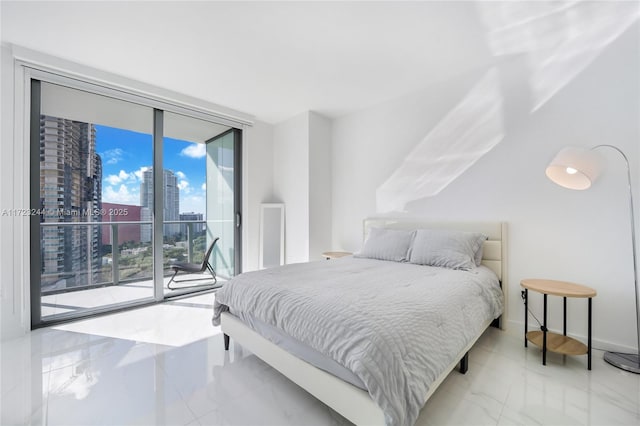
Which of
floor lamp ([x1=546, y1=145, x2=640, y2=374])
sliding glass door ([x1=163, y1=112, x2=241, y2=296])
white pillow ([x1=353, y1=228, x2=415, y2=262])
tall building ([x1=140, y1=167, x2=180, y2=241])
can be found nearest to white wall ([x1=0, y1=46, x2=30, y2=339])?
tall building ([x1=140, y1=167, x2=180, y2=241])

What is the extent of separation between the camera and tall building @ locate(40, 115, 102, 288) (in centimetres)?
278

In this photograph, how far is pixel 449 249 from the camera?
2492 millimetres

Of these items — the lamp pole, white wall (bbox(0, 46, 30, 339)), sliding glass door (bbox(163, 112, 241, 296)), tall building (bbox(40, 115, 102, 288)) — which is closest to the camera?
the lamp pole

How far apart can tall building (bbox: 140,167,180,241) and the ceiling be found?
117cm

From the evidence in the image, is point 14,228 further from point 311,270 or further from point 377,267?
point 377,267

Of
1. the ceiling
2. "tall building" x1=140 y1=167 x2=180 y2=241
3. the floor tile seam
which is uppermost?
the ceiling

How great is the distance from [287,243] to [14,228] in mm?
2967

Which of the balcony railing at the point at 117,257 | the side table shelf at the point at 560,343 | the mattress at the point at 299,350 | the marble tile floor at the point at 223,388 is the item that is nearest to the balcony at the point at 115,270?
the balcony railing at the point at 117,257

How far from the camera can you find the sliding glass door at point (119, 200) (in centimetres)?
279

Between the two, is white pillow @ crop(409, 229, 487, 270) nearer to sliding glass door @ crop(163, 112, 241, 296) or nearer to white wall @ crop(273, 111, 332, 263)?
white wall @ crop(273, 111, 332, 263)

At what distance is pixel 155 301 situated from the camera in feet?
11.1

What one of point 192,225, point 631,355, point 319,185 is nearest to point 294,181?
point 319,185

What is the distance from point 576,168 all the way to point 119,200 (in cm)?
470

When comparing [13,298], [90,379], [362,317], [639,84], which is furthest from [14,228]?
[639,84]
